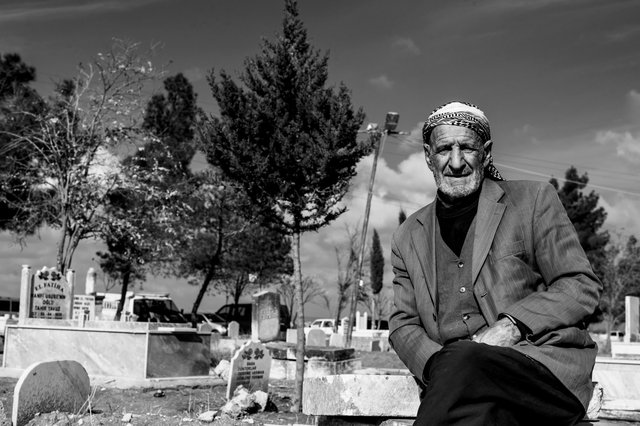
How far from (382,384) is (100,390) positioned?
348 inches

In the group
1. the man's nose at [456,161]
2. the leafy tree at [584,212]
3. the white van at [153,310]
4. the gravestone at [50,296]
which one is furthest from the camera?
the leafy tree at [584,212]

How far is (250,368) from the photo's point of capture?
11.5 meters

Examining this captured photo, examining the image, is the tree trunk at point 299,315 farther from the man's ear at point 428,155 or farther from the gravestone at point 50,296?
the man's ear at point 428,155

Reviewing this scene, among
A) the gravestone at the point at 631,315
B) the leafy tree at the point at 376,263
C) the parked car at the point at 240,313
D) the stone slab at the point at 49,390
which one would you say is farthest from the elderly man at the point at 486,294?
the leafy tree at the point at 376,263

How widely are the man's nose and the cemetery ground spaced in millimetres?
4660

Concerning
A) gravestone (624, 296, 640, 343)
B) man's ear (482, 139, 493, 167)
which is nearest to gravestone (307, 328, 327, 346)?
gravestone (624, 296, 640, 343)

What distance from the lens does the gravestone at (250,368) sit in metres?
11.1

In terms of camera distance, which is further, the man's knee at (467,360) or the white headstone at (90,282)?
the white headstone at (90,282)

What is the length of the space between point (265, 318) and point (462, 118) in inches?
580

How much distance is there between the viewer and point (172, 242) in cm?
2691

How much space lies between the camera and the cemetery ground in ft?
21.7

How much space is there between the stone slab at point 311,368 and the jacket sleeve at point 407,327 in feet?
39.5

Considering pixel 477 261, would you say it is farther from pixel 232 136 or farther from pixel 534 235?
pixel 232 136

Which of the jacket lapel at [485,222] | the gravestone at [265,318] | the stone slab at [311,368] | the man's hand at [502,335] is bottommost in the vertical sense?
the stone slab at [311,368]
